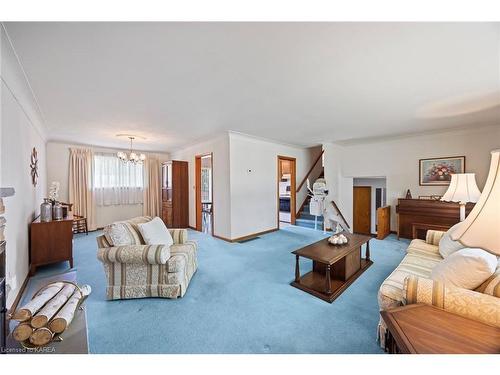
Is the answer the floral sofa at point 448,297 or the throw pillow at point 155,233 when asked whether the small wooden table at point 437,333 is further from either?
the throw pillow at point 155,233

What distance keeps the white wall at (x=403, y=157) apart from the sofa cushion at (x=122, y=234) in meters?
4.59

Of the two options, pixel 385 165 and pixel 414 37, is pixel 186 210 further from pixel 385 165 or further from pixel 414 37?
pixel 414 37

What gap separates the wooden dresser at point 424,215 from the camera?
3800 mm

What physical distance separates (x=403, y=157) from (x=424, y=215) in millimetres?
1344

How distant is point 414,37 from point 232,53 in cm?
126

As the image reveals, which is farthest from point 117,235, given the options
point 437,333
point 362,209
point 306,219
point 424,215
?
point 362,209

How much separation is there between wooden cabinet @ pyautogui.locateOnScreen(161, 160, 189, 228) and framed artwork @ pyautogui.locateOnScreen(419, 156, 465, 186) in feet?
18.1

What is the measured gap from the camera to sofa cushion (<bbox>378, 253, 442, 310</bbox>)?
1579 millimetres

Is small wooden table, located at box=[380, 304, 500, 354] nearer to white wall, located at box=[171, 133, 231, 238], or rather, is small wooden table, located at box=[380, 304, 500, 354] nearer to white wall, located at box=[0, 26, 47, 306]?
white wall, located at box=[0, 26, 47, 306]

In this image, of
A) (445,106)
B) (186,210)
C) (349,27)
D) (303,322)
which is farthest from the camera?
(186,210)

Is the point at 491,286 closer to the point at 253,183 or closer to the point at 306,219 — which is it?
the point at 253,183

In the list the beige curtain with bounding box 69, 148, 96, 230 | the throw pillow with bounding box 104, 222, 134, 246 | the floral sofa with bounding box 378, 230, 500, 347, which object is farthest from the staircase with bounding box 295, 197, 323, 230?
the beige curtain with bounding box 69, 148, 96, 230

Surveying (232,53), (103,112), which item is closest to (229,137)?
(103,112)

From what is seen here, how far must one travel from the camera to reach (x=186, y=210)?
578cm
